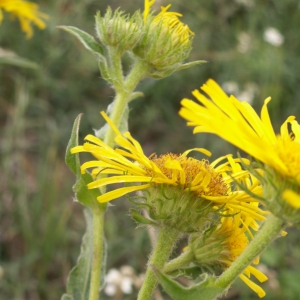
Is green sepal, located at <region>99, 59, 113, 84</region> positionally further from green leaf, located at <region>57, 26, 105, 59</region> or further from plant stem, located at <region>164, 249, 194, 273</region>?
plant stem, located at <region>164, 249, 194, 273</region>

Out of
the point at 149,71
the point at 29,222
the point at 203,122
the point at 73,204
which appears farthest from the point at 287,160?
the point at 73,204

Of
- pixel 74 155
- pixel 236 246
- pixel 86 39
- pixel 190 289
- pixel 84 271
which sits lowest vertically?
pixel 84 271

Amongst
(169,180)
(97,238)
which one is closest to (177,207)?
(169,180)

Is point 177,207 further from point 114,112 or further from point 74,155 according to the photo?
point 114,112

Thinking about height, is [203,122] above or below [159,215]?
above

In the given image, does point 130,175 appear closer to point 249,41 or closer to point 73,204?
point 73,204

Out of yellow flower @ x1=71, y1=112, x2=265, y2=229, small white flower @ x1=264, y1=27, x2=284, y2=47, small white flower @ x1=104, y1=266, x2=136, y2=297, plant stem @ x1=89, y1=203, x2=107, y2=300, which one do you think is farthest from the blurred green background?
yellow flower @ x1=71, y1=112, x2=265, y2=229

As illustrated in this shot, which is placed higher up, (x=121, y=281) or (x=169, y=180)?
(x=169, y=180)
